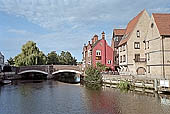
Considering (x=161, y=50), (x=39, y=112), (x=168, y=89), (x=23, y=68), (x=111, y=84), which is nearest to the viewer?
(x=39, y=112)

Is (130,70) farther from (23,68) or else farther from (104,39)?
(23,68)

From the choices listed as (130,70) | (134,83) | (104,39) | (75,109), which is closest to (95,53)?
(104,39)

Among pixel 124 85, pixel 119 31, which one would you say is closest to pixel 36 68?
pixel 119 31

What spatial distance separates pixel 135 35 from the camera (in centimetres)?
4216

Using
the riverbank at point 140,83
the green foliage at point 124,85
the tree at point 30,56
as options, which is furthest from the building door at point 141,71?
the tree at point 30,56

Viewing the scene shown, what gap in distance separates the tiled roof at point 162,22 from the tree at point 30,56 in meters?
43.0

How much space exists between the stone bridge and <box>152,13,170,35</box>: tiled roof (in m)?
31.2

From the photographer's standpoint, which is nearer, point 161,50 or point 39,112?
point 39,112

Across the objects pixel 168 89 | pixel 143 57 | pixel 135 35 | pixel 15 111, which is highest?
pixel 135 35

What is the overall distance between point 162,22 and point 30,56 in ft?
146

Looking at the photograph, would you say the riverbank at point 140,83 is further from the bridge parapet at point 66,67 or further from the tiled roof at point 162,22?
the bridge parapet at point 66,67

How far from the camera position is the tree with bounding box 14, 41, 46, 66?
66.9 metres

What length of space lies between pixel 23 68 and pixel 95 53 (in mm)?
24197

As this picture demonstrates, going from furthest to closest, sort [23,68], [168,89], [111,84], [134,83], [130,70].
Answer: [23,68], [130,70], [111,84], [134,83], [168,89]
